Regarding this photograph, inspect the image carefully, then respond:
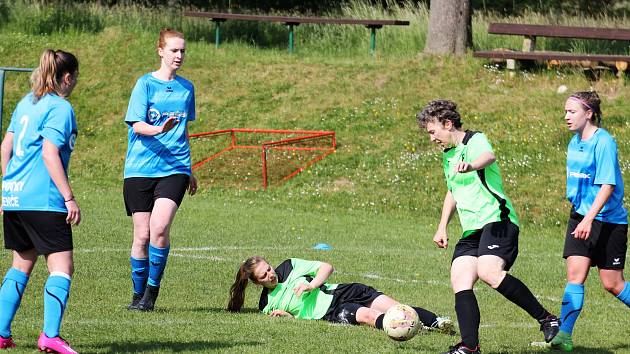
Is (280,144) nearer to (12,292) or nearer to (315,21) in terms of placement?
(315,21)

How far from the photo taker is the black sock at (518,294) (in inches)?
287

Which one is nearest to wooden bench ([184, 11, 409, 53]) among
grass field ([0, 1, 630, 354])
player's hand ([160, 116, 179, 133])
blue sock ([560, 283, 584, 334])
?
grass field ([0, 1, 630, 354])

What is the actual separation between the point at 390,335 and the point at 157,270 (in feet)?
7.26

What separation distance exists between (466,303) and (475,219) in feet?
1.96

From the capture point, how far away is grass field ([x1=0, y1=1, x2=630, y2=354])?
8.27m

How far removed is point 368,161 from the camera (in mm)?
20531

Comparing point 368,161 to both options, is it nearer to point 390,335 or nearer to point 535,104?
point 535,104

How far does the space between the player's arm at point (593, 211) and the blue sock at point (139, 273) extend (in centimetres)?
352

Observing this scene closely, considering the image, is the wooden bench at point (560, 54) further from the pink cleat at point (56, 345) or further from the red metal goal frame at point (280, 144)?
the pink cleat at point (56, 345)

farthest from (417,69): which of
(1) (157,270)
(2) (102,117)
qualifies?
(1) (157,270)

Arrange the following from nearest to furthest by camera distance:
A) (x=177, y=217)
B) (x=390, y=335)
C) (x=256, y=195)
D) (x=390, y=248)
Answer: (x=390, y=335), (x=390, y=248), (x=177, y=217), (x=256, y=195)

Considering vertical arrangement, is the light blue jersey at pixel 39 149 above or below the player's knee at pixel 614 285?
above

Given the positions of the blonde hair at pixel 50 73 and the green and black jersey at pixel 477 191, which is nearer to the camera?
the blonde hair at pixel 50 73

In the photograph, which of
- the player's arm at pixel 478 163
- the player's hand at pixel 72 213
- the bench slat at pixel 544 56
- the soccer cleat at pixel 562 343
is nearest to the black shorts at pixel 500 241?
the player's arm at pixel 478 163
